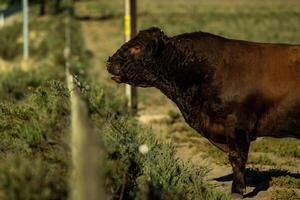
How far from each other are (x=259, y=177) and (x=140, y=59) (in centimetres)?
265

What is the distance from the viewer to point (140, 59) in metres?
9.04

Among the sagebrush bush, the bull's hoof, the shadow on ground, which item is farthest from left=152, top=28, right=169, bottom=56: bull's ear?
the sagebrush bush

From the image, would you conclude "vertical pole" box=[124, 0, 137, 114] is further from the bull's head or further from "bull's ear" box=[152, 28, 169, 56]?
"bull's ear" box=[152, 28, 169, 56]

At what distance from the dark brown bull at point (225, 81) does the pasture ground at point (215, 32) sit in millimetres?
952

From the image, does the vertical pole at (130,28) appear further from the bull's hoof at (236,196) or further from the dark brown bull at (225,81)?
the bull's hoof at (236,196)

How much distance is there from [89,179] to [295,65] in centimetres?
486

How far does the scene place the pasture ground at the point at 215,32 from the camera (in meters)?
10.5

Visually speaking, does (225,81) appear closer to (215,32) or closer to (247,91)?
(247,91)

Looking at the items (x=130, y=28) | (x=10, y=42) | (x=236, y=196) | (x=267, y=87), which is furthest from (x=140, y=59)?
(x=10, y=42)

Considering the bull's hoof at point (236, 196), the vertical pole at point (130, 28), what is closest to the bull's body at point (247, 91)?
the bull's hoof at point (236, 196)

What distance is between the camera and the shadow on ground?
9.72 metres

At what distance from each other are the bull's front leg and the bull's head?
1.19 m

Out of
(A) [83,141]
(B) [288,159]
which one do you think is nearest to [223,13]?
(B) [288,159]

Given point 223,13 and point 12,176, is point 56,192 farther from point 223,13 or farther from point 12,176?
point 223,13
